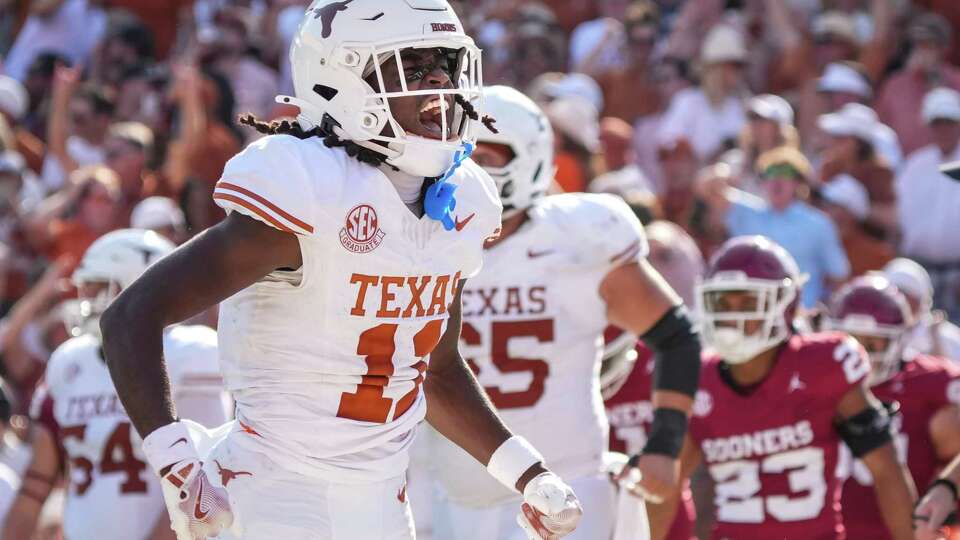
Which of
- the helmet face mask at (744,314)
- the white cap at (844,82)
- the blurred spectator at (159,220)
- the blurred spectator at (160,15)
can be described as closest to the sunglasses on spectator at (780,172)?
the white cap at (844,82)

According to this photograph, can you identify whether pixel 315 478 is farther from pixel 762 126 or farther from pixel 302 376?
pixel 762 126

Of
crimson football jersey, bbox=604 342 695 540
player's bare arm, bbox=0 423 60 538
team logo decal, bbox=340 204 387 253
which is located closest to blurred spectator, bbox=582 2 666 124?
crimson football jersey, bbox=604 342 695 540

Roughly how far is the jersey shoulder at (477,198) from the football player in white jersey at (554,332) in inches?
39.6

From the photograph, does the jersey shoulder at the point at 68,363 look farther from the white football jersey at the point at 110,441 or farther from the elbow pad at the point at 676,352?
the elbow pad at the point at 676,352

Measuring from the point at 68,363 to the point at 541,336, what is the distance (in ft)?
6.32

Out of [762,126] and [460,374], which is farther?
[762,126]

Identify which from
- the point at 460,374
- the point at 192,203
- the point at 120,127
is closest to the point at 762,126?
the point at 192,203

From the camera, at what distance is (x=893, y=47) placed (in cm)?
1039

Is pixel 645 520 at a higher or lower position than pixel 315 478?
lower

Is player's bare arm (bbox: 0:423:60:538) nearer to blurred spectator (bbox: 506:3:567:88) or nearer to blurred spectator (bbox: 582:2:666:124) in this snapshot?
blurred spectator (bbox: 506:3:567:88)

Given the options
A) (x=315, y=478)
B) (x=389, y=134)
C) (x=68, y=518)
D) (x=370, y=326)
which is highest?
(x=389, y=134)

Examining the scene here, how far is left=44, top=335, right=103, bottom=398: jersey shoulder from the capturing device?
5.96m

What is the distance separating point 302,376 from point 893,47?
7.56 metres

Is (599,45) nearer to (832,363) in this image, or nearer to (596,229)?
Result: (832,363)
